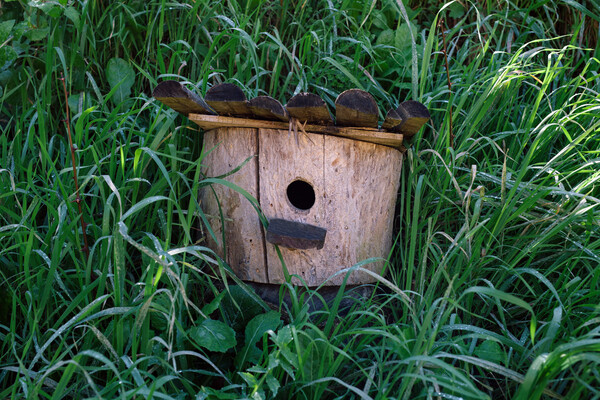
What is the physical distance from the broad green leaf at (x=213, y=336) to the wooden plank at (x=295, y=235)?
38cm

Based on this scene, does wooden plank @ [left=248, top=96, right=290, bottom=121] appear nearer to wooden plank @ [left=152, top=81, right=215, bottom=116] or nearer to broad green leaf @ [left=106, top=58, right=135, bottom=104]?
wooden plank @ [left=152, top=81, right=215, bottom=116]

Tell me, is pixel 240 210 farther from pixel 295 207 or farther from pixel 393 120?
pixel 393 120

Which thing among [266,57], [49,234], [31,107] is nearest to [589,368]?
[49,234]

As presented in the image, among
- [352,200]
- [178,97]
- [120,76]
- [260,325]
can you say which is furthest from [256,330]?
[120,76]

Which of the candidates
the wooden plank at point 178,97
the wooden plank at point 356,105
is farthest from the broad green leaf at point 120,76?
the wooden plank at point 356,105

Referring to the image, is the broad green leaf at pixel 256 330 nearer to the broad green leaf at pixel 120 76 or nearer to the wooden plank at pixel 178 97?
the wooden plank at pixel 178 97

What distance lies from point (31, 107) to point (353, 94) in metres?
1.58

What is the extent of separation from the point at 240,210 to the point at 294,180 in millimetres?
241

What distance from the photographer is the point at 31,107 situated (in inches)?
102

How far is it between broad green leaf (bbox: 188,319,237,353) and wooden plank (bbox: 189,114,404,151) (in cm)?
75

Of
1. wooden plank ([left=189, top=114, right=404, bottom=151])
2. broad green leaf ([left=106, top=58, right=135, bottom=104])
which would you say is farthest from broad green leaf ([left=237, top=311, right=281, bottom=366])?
broad green leaf ([left=106, top=58, right=135, bottom=104])

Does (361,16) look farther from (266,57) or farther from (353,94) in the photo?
(353,94)

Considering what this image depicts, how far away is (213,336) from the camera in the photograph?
179 cm

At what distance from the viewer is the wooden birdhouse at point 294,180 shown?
82.7 inches
